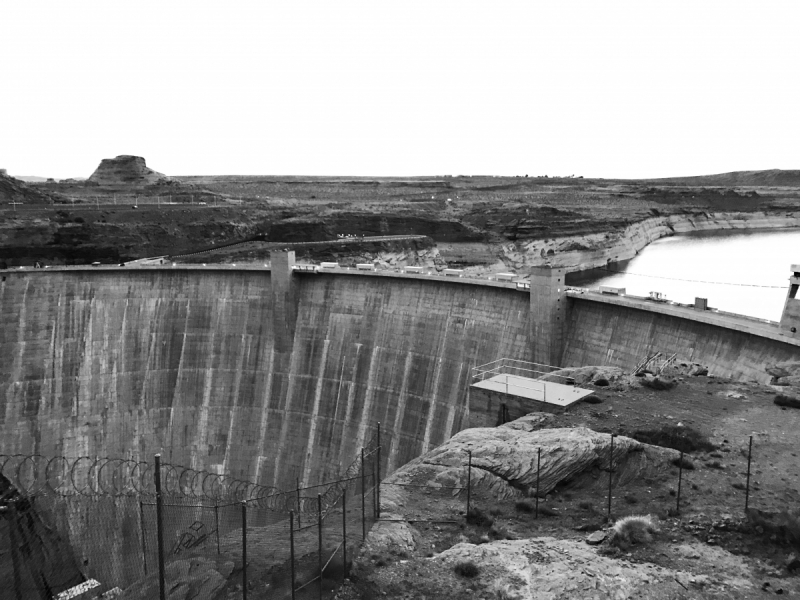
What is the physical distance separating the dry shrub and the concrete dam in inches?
728

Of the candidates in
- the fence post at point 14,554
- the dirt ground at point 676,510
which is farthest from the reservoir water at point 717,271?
the fence post at point 14,554

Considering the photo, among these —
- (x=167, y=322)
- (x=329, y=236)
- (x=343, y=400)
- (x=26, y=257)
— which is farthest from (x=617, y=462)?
(x=329, y=236)

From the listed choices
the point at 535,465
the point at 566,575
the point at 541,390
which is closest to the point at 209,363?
the point at 541,390

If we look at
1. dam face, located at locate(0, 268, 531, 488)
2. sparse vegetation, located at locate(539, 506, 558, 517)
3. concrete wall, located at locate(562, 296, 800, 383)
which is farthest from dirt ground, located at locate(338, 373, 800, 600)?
dam face, located at locate(0, 268, 531, 488)

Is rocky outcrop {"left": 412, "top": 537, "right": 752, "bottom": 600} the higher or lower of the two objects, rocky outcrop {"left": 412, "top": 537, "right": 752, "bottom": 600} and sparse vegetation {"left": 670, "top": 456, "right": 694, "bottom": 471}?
the lower

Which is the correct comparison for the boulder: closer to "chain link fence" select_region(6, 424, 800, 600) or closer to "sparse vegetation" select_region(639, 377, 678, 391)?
"chain link fence" select_region(6, 424, 800, 600)

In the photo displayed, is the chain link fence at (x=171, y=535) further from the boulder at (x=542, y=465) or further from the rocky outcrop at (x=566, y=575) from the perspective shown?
the rocky outcrop at (x=566, y=575)

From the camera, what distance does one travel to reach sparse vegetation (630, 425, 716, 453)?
15.3 metres

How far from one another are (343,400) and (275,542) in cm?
2141

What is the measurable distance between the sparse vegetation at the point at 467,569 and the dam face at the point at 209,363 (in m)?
21.3

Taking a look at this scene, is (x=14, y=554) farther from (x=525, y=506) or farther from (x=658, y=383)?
(x=658, y=383)

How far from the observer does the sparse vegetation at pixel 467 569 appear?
11156 mm

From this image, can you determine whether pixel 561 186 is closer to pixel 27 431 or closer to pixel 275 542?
pixel 27 431

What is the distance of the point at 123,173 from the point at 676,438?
371 ft
